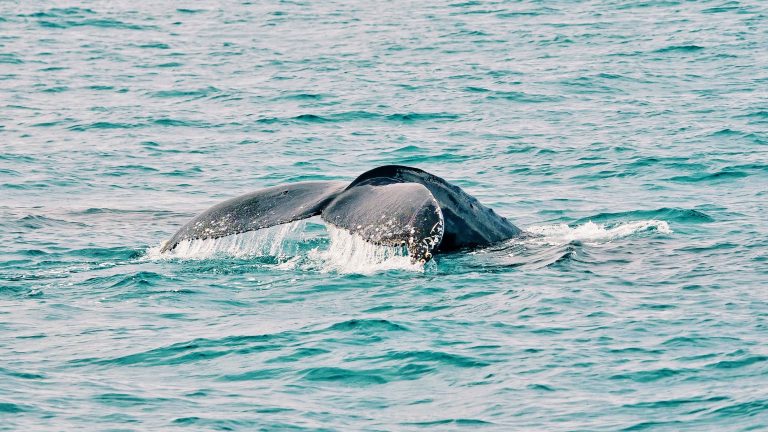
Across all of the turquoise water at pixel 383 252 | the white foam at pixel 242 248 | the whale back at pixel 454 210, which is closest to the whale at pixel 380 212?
the whale back at pixel 454 210

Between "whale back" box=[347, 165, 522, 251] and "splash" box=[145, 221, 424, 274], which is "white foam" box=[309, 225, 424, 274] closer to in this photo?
"splash" box=[145, 221, 424, 274]

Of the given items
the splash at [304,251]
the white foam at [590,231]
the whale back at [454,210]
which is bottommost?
the white foam at [590,231]

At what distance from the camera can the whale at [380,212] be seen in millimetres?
10344

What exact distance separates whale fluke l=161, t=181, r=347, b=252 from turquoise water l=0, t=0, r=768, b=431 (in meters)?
0.50

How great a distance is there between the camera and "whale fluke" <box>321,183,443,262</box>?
1025 cm

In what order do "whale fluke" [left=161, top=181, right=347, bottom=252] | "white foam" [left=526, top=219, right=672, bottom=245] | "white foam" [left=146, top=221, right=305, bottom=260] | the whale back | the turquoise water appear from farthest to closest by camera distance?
"white foam" [left=526, top=219, right=672, bottom=245], "white foam" [left=146, top=221, right=305, bottom=260], the whale back, "whale fluke" [left=161, top=181, right=347, bottom=252], the turquoise water

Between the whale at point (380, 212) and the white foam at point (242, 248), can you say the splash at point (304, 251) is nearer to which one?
the white foam at point (242, 248)

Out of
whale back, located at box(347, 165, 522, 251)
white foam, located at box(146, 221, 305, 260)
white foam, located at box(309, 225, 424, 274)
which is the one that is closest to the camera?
whale back, located at box(347, 165, 522, 251)

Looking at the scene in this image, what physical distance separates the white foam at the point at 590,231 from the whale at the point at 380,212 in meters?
0.93

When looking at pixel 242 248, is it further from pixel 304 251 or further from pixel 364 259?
pixel 364 259

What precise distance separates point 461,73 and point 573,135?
21.2 feet

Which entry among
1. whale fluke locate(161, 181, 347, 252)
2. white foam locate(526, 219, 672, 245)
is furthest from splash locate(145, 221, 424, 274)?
white foam locate(526, 219, 672, 245)

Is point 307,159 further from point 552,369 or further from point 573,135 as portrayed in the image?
point 552,369

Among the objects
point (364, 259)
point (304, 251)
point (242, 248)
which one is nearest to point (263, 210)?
point (364, 259)
